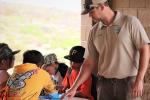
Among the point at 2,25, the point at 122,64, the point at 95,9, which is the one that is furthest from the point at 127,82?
the point at 2,25

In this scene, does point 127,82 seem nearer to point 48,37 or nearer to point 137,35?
point 137,35

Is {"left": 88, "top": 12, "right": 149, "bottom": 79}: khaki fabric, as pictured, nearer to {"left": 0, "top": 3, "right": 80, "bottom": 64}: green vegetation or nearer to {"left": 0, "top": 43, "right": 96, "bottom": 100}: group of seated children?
{"left": 0, "top": 43, "right": 96, "bottom": 100}: group of seated children

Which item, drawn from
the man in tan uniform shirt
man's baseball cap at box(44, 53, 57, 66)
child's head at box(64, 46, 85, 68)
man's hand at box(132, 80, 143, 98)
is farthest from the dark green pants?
man's baseball cap at box(44, 53, 57, 66)

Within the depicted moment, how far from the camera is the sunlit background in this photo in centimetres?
447

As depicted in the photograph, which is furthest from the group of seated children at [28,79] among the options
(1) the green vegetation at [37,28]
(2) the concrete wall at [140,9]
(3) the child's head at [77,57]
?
(1) the green vegetation at [37,28]

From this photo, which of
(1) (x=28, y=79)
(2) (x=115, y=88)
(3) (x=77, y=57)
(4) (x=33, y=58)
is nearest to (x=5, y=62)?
(4) (x=33, y=58)

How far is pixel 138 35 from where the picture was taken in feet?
8.63

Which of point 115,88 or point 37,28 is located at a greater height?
point 37,28

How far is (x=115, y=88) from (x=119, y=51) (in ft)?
0.97

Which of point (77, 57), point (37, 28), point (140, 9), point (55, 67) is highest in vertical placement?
point (140, 9)

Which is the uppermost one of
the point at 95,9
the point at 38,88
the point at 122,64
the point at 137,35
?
the point at 95,9

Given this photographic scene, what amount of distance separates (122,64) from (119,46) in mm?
139

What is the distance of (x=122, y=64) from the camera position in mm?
2684

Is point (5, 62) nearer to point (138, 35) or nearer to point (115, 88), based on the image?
point (115, 88)
